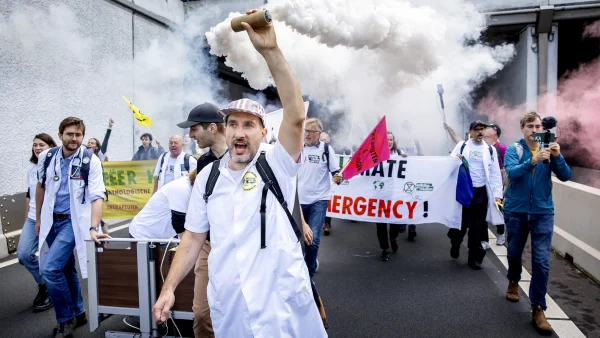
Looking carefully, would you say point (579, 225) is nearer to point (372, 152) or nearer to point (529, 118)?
point (529, 118)

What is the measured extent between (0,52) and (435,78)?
12060 millimetres

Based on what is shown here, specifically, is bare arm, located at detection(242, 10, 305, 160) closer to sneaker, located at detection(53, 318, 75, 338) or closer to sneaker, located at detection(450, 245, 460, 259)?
sneaker, located at detection(53, 318, 75, 338)

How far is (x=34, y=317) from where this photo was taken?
466cm

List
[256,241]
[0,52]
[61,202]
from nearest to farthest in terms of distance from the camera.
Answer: [256,241] < [61,202] < [0,52]

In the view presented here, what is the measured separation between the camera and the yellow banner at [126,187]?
902 cm

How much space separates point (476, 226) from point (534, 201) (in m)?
1.96

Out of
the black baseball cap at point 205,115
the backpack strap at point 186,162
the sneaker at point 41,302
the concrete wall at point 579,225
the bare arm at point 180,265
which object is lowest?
the sneaker at point 41,302

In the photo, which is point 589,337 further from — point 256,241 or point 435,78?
point 435,78

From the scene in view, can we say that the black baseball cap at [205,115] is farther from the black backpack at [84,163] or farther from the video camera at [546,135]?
the video camera at [546,135]

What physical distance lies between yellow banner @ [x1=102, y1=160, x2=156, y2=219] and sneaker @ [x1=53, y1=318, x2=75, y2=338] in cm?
505

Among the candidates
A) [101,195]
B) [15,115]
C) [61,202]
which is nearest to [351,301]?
[101,195]

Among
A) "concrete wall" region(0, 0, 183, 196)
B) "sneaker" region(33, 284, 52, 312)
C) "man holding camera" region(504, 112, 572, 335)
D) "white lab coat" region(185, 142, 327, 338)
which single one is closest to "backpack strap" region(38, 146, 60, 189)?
"sneaker" region(33, 284, 52, 312)

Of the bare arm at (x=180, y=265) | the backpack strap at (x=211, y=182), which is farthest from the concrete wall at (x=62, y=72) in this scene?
the backpack strap at (x=211, y=182)

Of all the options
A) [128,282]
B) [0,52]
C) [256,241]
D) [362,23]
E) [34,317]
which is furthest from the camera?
[362,23]
